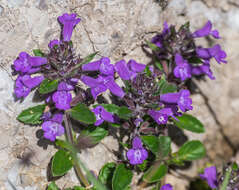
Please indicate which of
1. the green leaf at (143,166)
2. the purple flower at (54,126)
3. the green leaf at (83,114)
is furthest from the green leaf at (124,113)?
the green leaf at (143,166)

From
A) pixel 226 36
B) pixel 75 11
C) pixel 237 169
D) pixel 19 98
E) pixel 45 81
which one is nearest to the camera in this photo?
pixel 45 81

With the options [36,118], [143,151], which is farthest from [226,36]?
[36,118]

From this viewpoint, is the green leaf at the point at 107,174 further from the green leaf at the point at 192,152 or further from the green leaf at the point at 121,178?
the green leaf at the point at 192,152

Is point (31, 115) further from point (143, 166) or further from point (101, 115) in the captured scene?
point (143, 166)

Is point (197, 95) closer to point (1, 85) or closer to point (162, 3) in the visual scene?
point (162, 3)

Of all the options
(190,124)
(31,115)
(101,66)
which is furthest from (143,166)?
(31,115)

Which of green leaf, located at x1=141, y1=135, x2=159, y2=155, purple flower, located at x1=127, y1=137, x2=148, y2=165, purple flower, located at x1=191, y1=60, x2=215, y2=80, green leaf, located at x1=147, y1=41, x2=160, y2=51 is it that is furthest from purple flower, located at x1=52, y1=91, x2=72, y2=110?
purple flower, located at x1=191, y1=60, x2=215, y2=80
